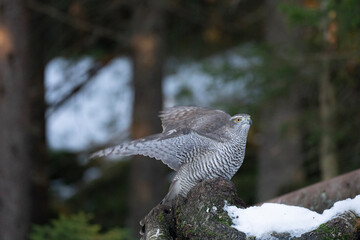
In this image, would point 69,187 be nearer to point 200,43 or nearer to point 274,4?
point 200,43

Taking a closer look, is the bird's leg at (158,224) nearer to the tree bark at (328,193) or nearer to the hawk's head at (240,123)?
the hawk's head at (240,123)

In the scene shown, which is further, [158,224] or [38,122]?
[38,122]

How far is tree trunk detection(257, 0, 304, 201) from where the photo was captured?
11570 millimetres

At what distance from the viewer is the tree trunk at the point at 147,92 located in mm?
11031

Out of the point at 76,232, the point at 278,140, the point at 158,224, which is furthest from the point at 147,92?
the point at 158,224

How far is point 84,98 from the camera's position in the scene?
12656 millimetres

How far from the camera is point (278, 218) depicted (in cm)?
389

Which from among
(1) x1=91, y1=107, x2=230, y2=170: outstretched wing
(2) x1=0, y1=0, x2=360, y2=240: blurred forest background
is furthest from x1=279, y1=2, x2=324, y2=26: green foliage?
(1) x1=91, y1=107, x2=230, y2=170: outstretched wing

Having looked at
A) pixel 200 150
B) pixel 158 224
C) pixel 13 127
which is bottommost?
pixel 158 224

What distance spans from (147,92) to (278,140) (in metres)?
2.94

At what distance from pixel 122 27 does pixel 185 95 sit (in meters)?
2.10

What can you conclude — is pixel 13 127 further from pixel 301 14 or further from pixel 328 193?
pixel 328 193

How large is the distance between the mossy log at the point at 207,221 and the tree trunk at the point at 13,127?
14.2 ft

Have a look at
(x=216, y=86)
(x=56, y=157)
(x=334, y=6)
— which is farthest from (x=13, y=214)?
(x=56, y=157)
